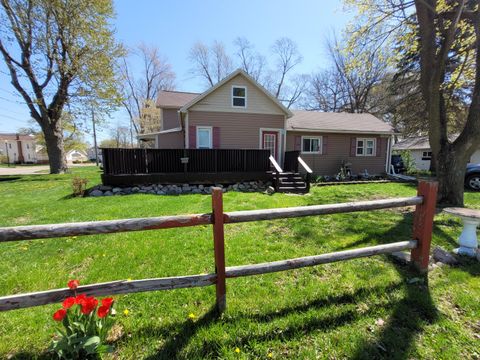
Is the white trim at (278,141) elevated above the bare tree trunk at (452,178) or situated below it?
above

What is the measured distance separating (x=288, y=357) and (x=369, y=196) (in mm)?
→ 8724

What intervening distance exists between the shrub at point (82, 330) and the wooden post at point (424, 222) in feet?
11.7

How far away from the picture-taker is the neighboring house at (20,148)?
48.2 m

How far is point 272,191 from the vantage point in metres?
10.2

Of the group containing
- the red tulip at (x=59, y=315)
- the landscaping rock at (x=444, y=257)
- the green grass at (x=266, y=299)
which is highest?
the red tulip at (x=59, y=315)

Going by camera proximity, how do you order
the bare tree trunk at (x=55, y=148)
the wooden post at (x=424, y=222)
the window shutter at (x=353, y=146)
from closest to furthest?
the wooden post at (x=424, y=222), the window shutter at (x=353, y=146), the bare tree trunk at (x=55, y=148)

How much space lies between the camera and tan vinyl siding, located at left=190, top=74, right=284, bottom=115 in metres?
13.1

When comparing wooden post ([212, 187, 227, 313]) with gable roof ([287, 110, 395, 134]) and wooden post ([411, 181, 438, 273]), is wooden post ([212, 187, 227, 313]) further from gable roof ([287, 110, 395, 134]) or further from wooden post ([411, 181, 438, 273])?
gable roof ([287, 110, 395, 134])

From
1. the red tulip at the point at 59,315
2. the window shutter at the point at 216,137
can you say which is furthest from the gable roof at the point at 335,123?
the red tulip at the point at 59,315

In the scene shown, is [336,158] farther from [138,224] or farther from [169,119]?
[138,224]

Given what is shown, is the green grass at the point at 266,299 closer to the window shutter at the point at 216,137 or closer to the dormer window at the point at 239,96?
the window shutter at the point at 216,137

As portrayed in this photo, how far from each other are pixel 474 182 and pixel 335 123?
7.84 meters

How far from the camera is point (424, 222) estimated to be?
122 inches

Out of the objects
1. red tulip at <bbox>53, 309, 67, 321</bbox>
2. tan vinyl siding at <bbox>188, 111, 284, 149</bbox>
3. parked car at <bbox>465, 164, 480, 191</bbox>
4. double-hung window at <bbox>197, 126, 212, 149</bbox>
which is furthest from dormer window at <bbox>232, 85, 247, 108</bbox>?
red tulip at <bbox>53, 309, 67, 321</bbox>
